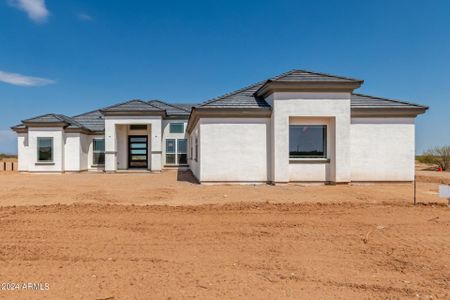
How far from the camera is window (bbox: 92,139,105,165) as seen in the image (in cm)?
2061

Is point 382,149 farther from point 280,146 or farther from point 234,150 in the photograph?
point 234,150

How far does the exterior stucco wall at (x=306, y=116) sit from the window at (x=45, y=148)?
16.1 meters

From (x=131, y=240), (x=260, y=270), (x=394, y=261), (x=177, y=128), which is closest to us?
(x=260, y=270)

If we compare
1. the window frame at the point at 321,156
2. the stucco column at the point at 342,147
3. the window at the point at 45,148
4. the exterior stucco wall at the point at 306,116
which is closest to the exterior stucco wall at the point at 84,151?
the window at the point at 45,148

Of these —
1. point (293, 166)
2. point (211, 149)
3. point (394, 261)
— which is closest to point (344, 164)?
point (293, 166)

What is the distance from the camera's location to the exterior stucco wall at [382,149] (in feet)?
39.8

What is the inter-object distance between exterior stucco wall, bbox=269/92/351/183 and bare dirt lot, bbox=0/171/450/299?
3567mm

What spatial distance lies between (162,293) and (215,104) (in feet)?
31.9

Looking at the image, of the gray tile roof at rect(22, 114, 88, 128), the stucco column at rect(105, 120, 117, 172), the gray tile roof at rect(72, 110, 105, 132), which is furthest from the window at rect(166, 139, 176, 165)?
the gray tile roof at rect(22, 114, 88, 128)

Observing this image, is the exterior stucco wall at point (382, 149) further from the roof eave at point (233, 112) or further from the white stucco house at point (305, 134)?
the roof eave at point (233, 112)

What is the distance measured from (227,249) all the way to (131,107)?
16852 millimetres

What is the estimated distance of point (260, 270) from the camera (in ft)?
12.0

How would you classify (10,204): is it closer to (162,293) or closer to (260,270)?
(162,293)

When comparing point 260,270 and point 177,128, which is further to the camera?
point 177,128
